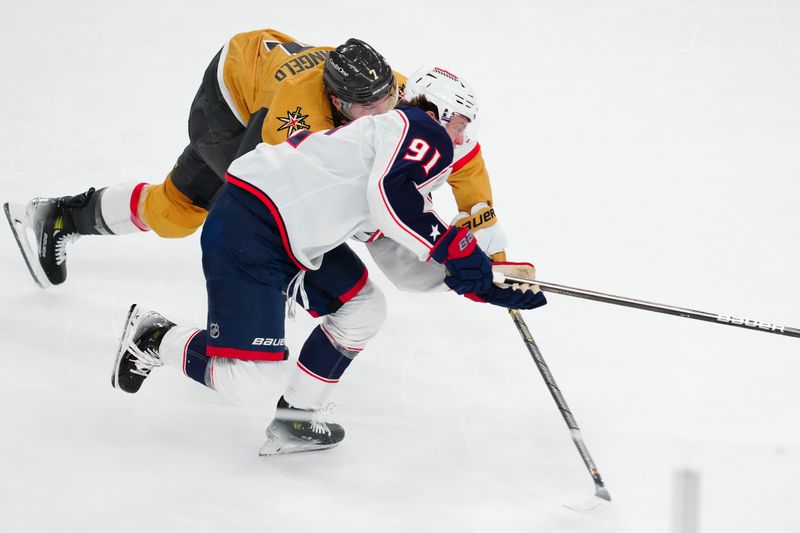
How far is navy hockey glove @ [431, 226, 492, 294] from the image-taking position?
2475 millimetres

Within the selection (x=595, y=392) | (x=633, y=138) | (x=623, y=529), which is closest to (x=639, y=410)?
(x=595, y=392)

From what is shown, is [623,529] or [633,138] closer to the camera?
[623,529]

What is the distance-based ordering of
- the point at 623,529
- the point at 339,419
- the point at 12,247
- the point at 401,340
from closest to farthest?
the point at 623,529 → the point at 339,419 → the point at 401,340 → the point at 12,247

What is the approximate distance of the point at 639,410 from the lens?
299 cm

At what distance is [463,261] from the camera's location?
251 centimetres

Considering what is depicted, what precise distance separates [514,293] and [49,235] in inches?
71.8

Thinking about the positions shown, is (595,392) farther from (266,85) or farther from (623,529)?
(266,85)

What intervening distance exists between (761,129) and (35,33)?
154 inches

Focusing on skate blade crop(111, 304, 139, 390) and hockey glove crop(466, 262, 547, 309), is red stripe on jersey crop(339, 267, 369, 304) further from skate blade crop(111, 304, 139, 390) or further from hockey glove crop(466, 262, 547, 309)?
skate blade crop(111, 304, 139, 390)

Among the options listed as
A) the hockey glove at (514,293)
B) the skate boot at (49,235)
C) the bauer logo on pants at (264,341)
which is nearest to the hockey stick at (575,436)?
the hockey glove at (514,293)

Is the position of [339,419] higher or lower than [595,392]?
lower

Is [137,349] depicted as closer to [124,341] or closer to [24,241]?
[124,341]

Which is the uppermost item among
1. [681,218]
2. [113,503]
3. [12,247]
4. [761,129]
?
[761,129]

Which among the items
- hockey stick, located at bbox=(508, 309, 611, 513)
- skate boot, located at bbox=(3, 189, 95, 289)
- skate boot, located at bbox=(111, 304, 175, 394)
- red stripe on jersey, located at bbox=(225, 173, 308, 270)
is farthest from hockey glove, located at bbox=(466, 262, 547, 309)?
skate boot, located at bbox=(3, 189, 95, 289)
